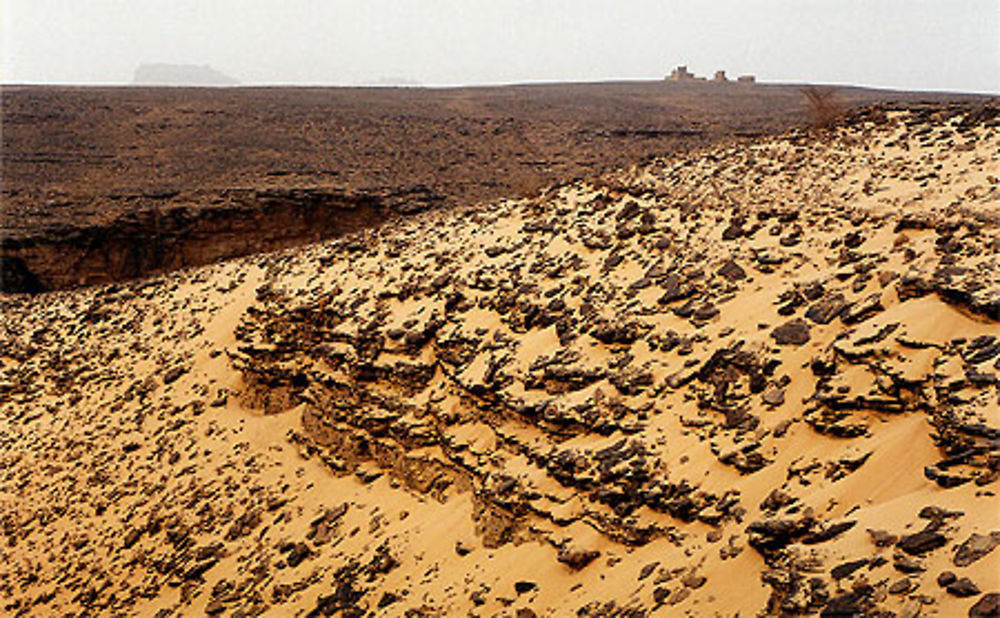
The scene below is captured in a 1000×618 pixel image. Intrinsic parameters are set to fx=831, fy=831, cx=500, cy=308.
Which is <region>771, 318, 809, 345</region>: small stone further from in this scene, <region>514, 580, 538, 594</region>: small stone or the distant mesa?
the distant mesa

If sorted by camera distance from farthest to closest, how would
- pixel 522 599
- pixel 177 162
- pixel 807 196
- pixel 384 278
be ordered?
pixel 177 162 → pixel 384 278 → pixel 807 196 → pixel 522 599

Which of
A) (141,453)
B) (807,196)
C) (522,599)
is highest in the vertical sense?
(807,196)

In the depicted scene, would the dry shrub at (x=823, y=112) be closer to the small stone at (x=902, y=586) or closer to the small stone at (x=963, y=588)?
the small stone at (x=902, y=586)

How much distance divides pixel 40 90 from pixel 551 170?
74.3 ft

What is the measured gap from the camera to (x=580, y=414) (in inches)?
289

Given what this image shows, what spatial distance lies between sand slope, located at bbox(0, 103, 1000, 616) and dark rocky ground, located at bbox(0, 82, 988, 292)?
173 inches

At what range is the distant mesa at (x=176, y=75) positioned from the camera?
179750mm

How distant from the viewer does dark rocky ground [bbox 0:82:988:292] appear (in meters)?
22.0

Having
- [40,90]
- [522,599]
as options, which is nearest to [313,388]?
[522,599]

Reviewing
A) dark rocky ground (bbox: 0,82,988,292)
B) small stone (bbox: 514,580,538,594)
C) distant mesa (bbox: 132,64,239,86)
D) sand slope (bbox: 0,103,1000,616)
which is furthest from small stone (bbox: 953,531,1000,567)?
distant mesa (bbox: 132,64,239,86)

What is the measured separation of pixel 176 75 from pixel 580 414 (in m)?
196

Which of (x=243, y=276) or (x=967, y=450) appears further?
(x=243, y=276)

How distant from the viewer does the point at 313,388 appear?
10.6 m

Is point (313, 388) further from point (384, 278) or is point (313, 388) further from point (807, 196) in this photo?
point (807, 196)
